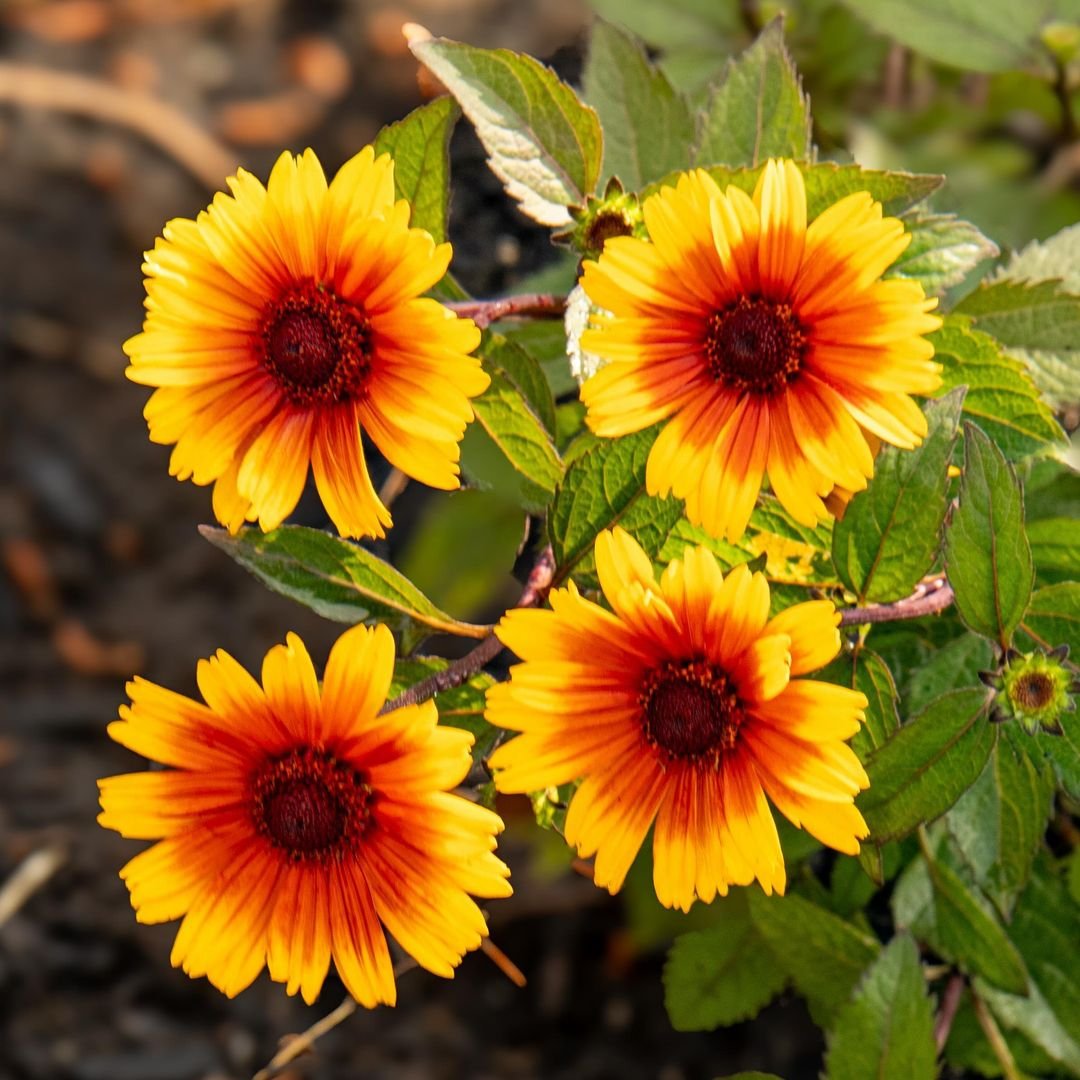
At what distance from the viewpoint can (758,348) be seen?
2.40ft

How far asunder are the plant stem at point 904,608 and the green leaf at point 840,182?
25 centimetres

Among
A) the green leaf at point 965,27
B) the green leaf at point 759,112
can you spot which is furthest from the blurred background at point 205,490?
the green leaf at point 759,112

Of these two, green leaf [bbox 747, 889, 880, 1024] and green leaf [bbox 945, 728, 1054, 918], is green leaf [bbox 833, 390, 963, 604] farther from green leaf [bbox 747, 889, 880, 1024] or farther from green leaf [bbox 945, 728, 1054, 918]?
green leaf [bbox 747, 889, 880, 1024]

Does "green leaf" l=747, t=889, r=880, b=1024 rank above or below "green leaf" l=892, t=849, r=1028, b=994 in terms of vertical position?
below

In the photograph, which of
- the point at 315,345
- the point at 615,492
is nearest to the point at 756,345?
the point at 615,492

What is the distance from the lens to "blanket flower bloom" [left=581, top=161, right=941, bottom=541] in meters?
0.70

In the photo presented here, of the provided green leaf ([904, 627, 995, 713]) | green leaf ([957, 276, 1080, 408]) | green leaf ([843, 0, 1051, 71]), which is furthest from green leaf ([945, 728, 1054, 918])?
green leaf ([843, 0, 1051, 71])

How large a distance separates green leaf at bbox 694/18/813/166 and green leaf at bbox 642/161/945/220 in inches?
4.0

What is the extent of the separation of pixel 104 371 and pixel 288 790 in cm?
139

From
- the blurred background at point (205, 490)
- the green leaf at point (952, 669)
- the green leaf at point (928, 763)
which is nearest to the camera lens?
the green leaf at point (928, 763)

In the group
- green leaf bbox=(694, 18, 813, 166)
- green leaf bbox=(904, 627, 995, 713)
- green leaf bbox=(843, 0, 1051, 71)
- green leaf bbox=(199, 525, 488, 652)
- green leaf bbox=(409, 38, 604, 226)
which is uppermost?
green leaf bbox=(843, 0, 1051, 71)

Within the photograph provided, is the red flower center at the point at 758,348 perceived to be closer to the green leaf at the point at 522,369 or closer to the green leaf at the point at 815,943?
the green leaf at the point at 522,369

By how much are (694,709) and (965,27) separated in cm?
77

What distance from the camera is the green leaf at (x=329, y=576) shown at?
0.84 metres
